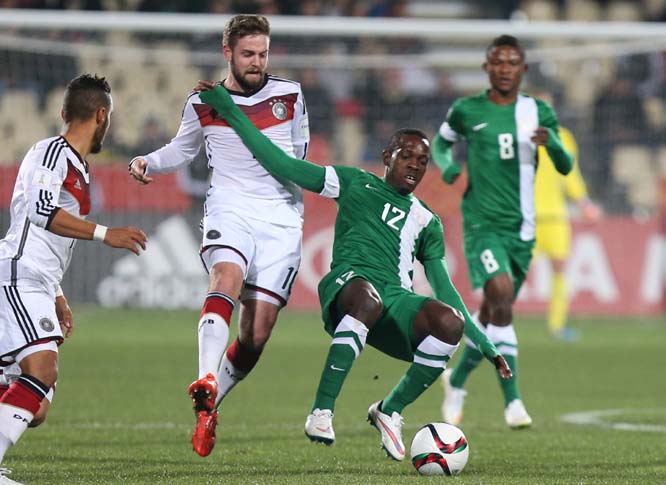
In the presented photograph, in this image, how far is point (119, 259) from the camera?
16266 millimetres

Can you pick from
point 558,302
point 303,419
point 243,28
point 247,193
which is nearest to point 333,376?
point 247,193

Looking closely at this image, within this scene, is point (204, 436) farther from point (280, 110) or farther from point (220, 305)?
point (280, 110)

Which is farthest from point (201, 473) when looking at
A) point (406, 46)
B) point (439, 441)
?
point (406, 46)

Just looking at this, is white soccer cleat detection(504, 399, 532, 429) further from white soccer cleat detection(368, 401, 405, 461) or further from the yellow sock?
the yellow sock

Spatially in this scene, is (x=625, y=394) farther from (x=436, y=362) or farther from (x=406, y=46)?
(x=406, y=46)

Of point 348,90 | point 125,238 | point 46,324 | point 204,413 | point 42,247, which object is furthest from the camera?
point 348,90

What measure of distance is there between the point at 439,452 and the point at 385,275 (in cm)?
103

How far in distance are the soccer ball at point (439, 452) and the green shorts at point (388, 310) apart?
0.56m

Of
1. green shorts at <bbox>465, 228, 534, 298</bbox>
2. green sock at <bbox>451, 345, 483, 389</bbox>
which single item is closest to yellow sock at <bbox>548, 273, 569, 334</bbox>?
green shorts at <bbox>465, 228, 534, 298</bbox>

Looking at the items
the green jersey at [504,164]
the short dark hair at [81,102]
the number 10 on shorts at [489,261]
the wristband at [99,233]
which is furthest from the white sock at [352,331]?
the green jersey at [504,164]

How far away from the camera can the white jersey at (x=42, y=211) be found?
541 centimetres

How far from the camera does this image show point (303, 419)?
8.37 m

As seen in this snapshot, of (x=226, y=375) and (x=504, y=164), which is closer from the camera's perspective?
(x=226, y=375)

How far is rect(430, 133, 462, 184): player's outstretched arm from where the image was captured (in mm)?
8344
